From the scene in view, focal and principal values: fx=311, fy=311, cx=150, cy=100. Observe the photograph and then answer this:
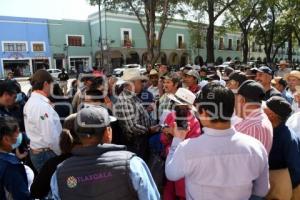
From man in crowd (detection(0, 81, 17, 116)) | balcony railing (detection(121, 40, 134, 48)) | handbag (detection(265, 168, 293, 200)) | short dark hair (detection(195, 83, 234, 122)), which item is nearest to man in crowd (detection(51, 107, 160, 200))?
short dark hair (detection(195, 83, 234, 122))

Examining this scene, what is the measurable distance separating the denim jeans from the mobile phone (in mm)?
1532

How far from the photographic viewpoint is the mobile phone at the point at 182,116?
9.53 ft

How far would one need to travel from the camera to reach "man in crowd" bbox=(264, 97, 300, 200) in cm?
261

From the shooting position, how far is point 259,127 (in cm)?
246

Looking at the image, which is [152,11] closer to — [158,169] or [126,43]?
[158,169]

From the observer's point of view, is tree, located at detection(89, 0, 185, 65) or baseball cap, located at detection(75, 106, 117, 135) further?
tree, located at detection(89, 0, 185, 65)

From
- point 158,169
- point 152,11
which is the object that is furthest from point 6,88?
point 152,11

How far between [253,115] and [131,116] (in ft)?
5.44

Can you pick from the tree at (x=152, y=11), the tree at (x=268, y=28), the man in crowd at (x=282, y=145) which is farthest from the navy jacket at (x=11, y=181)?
the tree at (x=268, y=28)

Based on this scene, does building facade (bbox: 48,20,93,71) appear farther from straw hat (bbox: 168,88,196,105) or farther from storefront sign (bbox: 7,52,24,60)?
straw hat (bbox: 168,88,196,105)

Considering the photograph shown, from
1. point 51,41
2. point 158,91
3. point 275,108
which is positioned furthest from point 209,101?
point 51,41

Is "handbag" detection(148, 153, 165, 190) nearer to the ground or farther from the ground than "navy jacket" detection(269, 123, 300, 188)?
nearer to the ground

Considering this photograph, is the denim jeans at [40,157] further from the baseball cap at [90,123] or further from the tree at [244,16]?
the tree at [244,16]

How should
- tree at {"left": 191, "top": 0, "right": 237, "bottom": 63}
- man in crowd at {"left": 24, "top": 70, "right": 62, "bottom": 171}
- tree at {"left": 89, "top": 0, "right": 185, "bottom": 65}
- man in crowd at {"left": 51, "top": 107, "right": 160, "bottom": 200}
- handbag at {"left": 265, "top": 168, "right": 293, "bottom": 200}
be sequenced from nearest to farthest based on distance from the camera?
man in crowd at {"left": 51, "top": 107, "right": 160, "bottom": 200}
handbag at {"left": 265, "top": 168, "right": 293, "bottom": 200}
man in crowd at {"left": 24, "top": 70, "right": 62, "bottom": 171}
tree at {"left": 89, "top": 0, "right": 185, "bottom": 65}
tree at {"left": 191, "top": 0, "right": 237, "bottom": 63}
